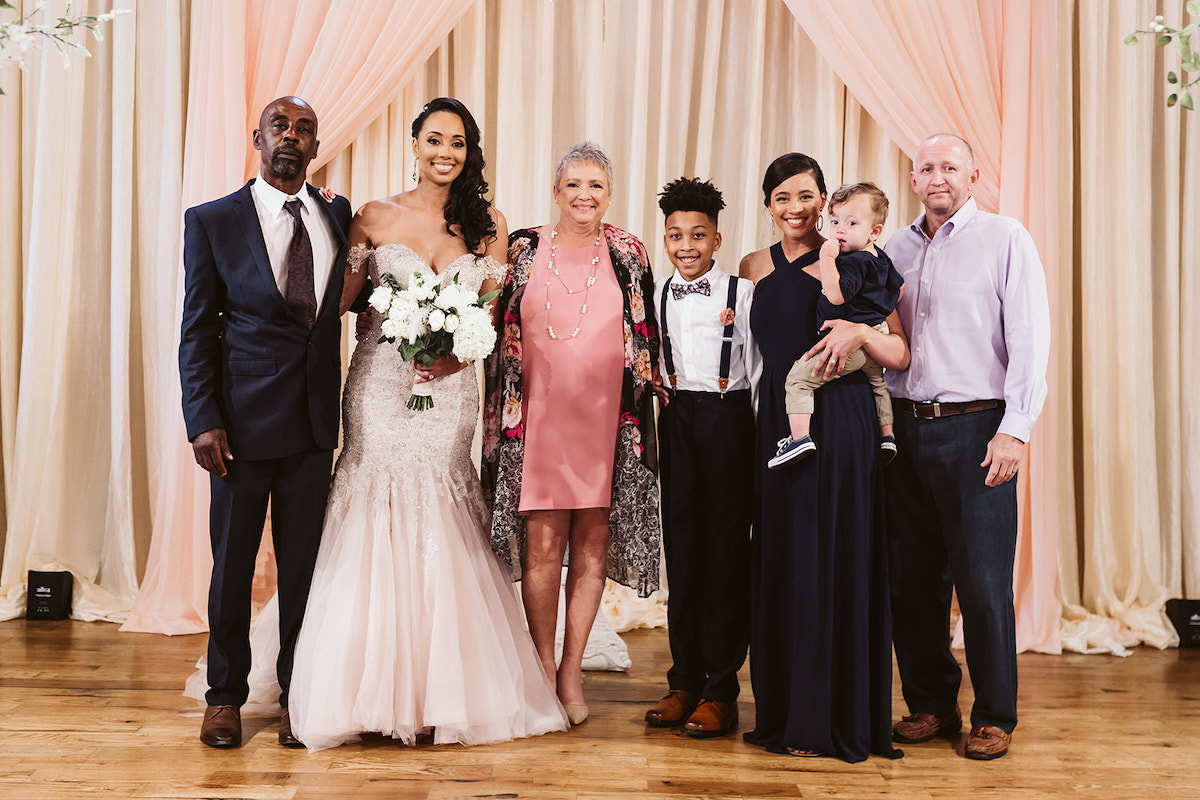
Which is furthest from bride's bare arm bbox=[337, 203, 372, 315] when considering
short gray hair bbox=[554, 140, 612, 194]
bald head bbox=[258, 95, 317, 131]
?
short gray hair bbox=[554, 140, 612, 194]

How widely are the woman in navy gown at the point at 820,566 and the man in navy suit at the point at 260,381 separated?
4.41 feet

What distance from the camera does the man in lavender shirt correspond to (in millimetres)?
2934

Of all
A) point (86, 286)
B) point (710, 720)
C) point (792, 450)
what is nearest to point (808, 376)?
point (792, 450)

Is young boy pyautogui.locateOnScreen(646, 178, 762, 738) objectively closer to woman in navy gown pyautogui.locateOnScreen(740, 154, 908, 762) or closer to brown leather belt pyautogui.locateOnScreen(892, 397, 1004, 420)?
woman in navy gown pyautogui.locateOnScreen(740, 154, 908, 762)

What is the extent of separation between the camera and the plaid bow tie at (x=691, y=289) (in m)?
3.14

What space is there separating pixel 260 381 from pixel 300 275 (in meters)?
0.33

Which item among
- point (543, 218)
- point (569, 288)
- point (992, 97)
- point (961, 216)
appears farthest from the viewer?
point (543, 218)

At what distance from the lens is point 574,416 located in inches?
123

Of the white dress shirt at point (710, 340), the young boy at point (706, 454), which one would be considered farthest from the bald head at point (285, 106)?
the white dress shirt at point (710, 340)

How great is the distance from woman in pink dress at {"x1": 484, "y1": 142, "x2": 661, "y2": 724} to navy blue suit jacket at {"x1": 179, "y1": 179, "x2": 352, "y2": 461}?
24.3 inches

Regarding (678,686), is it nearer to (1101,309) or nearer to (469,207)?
(469,207)

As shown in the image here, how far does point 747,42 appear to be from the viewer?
4797mm

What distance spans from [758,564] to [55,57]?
152 inches

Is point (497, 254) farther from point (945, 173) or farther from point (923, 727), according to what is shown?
point (923, 727)
